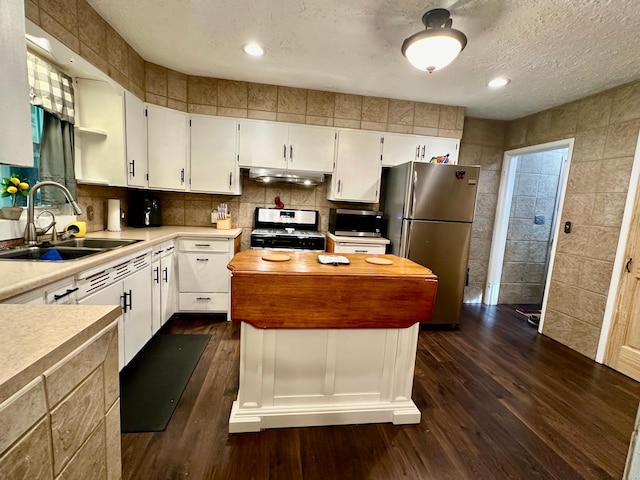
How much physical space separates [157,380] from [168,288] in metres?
0.92

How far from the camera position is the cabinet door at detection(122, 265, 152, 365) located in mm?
1949

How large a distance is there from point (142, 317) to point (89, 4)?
2325 mm

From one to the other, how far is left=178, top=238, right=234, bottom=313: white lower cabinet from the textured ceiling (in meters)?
1.80

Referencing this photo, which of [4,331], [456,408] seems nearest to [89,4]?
[4,331]

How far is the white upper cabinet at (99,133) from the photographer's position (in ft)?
7.65

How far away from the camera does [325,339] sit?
165cm

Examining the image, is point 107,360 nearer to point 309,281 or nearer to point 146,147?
point 309,281

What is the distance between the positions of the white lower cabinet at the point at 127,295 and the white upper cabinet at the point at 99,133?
926 millimetres

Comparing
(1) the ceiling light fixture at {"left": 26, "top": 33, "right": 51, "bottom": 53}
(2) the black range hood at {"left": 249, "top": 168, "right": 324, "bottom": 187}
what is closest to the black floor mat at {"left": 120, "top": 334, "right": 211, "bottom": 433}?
(2) the black range hood at {"left": 249, "top": 168, "right": 324, "bottom": 187}

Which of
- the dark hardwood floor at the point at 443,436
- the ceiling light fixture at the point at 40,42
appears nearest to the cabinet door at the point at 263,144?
the ceiling light fixture at the point at 40,42

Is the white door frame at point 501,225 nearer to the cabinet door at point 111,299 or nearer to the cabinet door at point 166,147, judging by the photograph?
the cabinet door at point 166,147

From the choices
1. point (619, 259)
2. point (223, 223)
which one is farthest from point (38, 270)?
point (619, 259)

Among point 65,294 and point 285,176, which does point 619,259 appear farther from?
point 65,294

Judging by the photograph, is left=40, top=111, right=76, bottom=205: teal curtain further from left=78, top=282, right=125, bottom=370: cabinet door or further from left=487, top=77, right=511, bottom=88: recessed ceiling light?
left=487, top=77, right=511, bottom=88: recessed ceiling light
